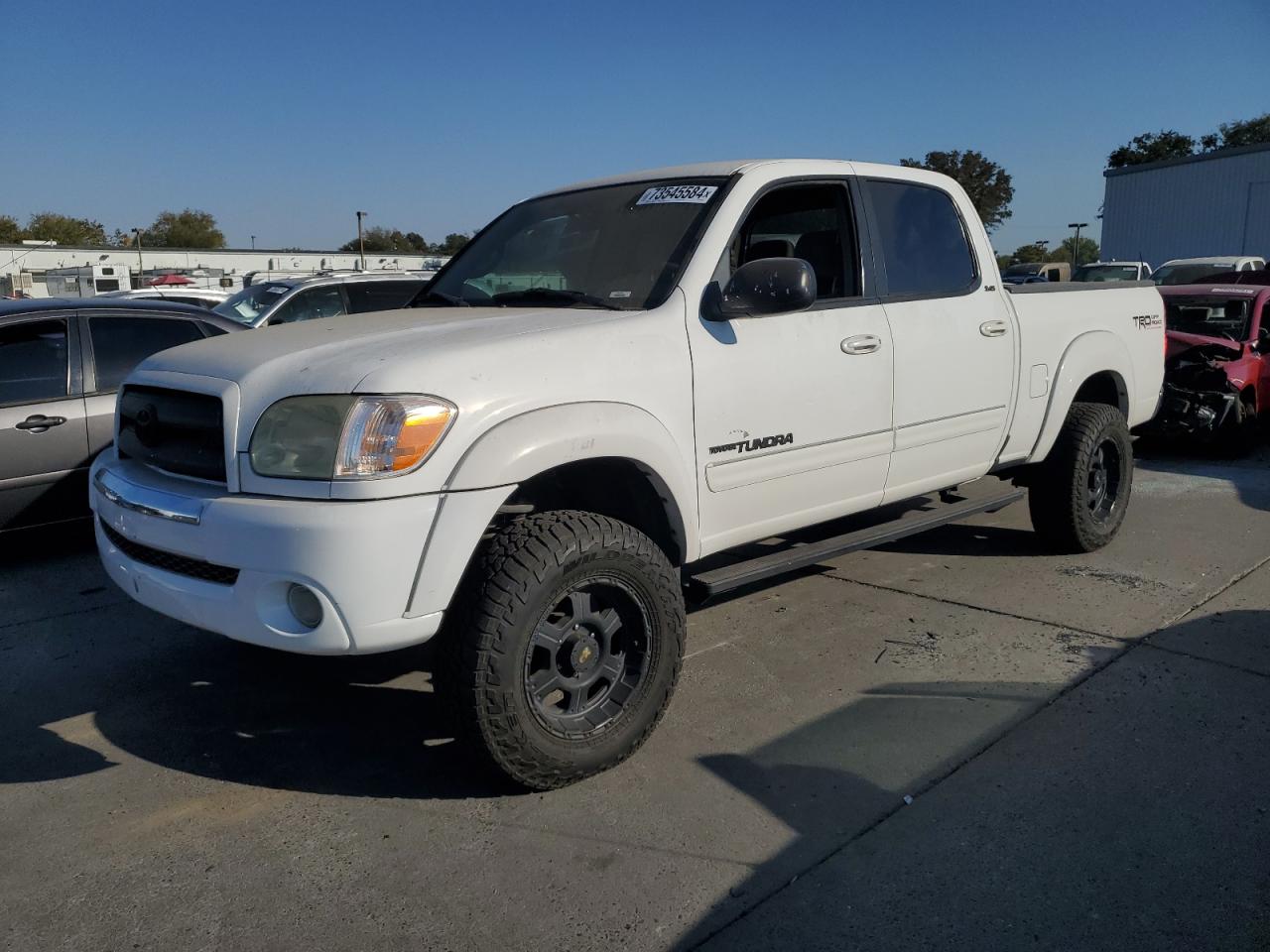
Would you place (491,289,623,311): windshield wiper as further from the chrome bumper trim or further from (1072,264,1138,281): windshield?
(1072,264,1138,281): windshield

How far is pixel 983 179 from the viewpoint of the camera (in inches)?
2167

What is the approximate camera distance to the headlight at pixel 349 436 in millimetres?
2803

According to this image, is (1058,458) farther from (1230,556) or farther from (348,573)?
(348,573)

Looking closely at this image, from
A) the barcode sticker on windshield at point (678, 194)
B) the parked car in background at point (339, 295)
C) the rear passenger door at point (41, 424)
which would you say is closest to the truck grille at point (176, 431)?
the barcode sticker on windshield at point (678, 194)

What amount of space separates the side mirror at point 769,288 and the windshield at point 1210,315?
7.52 meters

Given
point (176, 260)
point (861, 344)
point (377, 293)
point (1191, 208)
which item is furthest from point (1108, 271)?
point (176, 260)

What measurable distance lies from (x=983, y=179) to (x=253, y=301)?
5078cm

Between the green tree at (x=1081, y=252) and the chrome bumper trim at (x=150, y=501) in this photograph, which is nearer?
the chrome bumper trim at (x=150, y=501)

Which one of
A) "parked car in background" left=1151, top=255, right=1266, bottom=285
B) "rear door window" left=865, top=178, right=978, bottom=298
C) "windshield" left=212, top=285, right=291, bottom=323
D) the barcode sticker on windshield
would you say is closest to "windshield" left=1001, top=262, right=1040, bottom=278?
"parked car in background" left=1151, top=255, right=1266, bottom=285

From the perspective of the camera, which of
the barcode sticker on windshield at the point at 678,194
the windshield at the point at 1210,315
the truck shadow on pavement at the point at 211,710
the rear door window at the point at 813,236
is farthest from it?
the windshield at the point at 1210,315

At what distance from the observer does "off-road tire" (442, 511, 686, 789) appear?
2.93m

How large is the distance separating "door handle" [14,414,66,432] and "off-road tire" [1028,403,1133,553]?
17.7 ft

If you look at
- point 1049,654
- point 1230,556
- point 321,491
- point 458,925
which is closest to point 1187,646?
point 1049,654

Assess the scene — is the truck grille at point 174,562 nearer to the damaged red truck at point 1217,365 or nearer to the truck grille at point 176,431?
the truck grille at point 176,431
